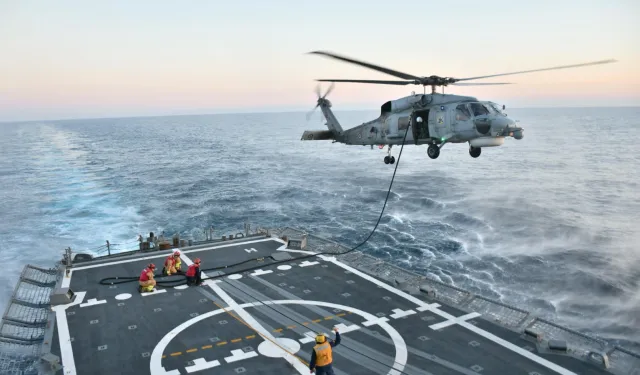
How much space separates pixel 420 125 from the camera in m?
19.5

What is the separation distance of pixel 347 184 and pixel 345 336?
154ft

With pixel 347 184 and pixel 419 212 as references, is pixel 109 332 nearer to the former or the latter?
pixel 419 212

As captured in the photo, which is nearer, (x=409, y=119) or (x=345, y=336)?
(x=345, y=336)

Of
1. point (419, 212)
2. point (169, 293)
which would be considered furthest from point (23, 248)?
point (419, 212)

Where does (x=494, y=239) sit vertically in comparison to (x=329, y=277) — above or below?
below

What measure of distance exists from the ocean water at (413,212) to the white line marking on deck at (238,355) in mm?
19345

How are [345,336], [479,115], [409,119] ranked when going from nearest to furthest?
[345,336]
[479,115]
[409,119]

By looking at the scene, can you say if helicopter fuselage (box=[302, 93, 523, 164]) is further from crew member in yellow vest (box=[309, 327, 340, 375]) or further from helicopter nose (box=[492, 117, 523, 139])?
crew member in yellow vest (box=[309, 327, 340, 375])

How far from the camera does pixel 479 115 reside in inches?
694

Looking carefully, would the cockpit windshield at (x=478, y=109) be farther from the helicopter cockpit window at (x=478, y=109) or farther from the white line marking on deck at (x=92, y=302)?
the white line marking on deck at (x=92, y=302)

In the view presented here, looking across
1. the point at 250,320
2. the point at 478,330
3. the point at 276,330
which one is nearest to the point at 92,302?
the point at 250,320

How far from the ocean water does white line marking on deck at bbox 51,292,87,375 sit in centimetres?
1429

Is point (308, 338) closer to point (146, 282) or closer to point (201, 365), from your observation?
point (201, 365)

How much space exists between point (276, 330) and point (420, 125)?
10235 millimetres
